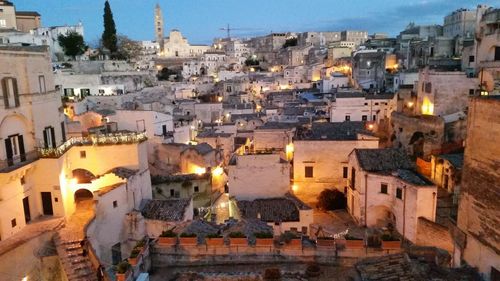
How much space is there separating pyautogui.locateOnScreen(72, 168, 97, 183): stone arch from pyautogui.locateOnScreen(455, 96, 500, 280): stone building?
1858 centimetres

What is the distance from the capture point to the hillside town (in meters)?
11.9

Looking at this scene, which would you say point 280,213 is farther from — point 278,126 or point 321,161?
point 278,126

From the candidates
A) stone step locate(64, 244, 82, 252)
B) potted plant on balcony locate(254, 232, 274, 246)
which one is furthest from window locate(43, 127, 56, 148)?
potted plant on balcony locate(254, 232, 274, 246)

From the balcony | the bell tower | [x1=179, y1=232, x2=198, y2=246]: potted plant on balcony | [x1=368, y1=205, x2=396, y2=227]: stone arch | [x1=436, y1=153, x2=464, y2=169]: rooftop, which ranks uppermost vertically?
the bell tower

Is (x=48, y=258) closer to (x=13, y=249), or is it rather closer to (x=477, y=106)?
(x=13, y=249)

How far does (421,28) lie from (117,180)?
68622 mm

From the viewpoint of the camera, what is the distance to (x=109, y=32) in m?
66.8

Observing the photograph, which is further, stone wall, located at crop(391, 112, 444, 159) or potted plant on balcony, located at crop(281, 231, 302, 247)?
stone wall, located at crop(391, 112, 444, 159)

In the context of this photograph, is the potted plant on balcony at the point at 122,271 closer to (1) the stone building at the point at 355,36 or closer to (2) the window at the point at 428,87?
(2) the window at the point at 428,87

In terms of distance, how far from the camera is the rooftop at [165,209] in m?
21.1

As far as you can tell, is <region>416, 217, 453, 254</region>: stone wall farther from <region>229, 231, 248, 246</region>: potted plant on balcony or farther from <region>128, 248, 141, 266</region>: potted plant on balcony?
<region>128, 248, 141, 266</region>: potted plant on balcony

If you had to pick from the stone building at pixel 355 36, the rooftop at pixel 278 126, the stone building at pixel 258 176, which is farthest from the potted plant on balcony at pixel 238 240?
the stone building at pixel 355 36

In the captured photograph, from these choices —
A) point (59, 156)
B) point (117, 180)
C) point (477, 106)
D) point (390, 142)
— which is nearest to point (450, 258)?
point (477, 106)

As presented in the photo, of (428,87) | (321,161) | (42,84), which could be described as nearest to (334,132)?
(321,161)
